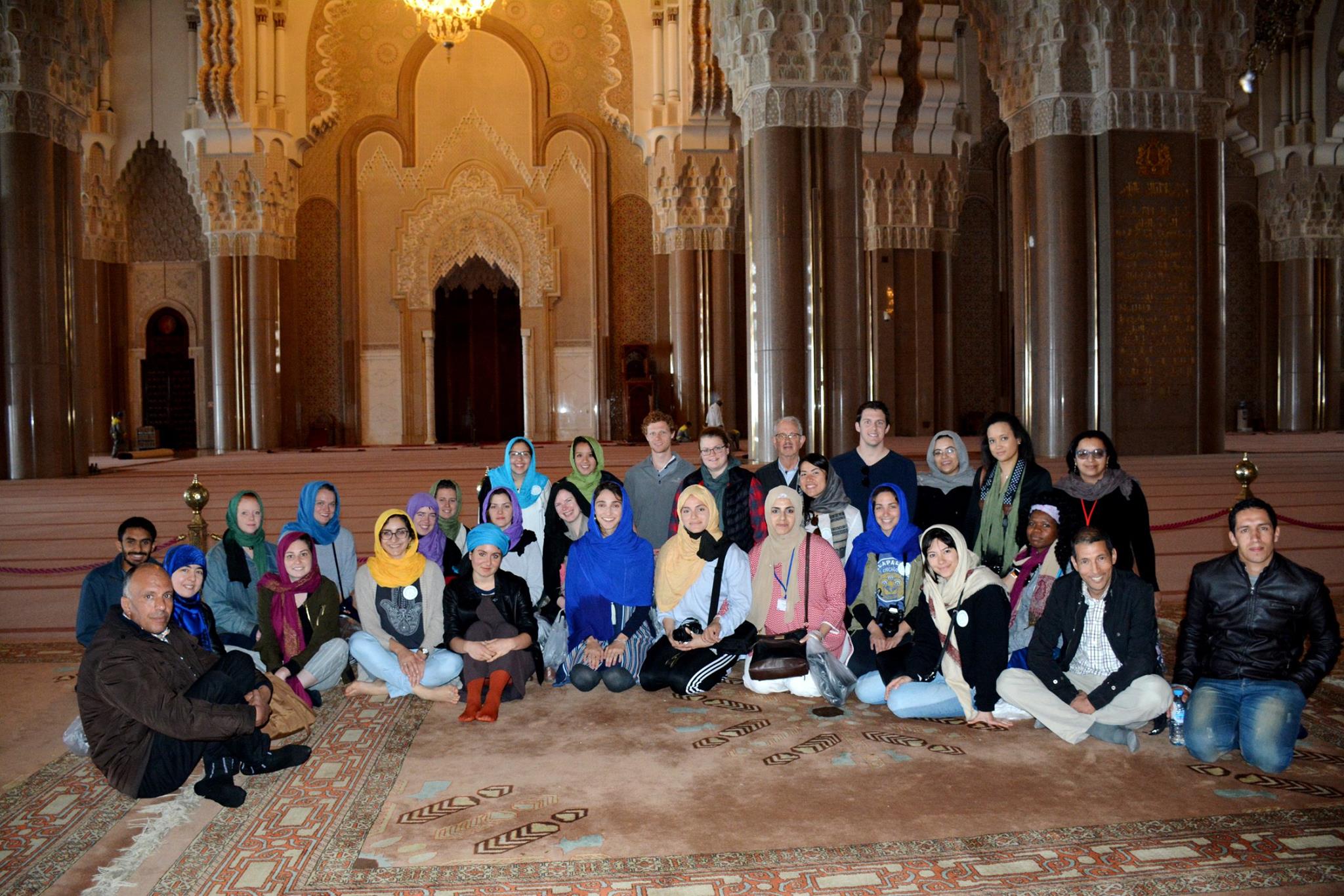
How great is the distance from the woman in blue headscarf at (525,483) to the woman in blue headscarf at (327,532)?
60 centimetres

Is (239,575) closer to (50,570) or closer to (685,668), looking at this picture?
(685,668)

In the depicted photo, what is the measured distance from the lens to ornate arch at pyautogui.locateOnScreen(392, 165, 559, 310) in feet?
52.5

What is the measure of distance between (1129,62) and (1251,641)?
8138 millimetres

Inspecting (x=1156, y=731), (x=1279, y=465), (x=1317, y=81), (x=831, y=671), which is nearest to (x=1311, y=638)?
(x=1156, y=731)

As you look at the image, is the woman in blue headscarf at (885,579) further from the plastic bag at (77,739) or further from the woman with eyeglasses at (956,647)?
the plastic bag at (77,739)

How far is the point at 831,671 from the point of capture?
124 inches

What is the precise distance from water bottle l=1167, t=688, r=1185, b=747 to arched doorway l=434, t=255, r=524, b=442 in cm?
1467

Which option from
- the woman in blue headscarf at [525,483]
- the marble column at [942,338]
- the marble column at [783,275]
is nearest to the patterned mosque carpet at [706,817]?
the woman in blue headscarf at [525,483]

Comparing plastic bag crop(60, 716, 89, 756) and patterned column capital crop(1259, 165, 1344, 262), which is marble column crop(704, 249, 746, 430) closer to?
patterned column capital crop(1259, 165, 1344, 262)

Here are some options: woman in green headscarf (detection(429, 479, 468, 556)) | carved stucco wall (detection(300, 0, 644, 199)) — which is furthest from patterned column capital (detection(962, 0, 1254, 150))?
woman in green headscarf (detection(429, 479, 468, 556))

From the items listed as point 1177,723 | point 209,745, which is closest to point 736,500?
point 1177,723

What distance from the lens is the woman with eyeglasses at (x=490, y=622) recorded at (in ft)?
10.5

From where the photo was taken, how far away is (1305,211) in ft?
51.3

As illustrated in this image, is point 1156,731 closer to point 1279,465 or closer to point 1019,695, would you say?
point 1019,695
